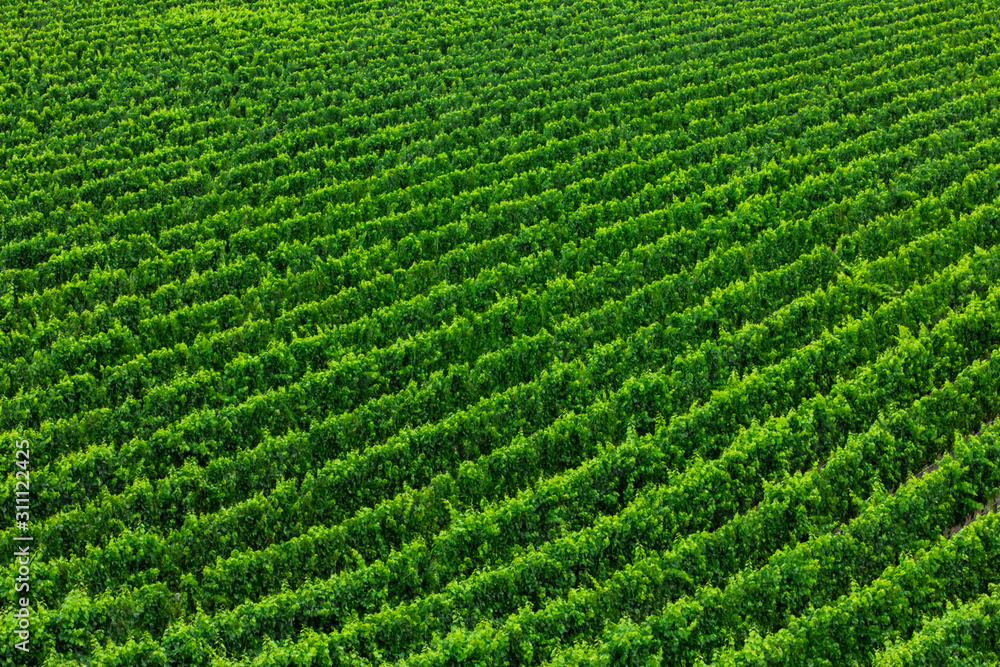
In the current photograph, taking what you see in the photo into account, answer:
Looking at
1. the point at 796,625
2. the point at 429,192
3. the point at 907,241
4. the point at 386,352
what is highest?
the point at 429,192

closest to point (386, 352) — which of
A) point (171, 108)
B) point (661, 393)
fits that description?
point (661, 393)

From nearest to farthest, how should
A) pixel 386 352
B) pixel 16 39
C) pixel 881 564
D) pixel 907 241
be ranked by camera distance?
1. pixel 881 564
2. pixel 386 352
3. pixel 907 241
4. pixel 16 39

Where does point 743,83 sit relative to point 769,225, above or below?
above

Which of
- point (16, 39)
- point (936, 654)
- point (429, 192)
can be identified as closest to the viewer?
point (936, 654)

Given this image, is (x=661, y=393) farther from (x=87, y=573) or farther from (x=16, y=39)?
(x=16, y=39)

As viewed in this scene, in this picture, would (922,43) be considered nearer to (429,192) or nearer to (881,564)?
(429,192)

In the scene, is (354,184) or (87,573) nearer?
(87,573)
